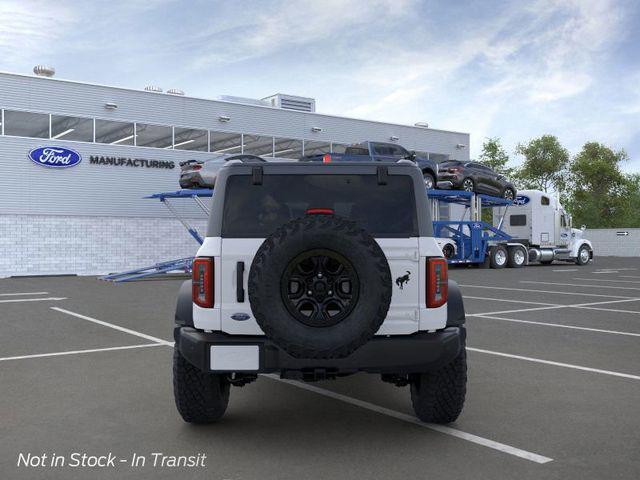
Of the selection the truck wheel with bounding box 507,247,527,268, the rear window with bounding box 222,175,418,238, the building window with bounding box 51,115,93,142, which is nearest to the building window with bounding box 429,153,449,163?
the truck wheel with bounding box 507,247,527,268

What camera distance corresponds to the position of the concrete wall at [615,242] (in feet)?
158

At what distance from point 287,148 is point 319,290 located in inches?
1151

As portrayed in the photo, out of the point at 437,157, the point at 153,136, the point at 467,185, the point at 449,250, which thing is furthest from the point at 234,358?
the point at 437,157

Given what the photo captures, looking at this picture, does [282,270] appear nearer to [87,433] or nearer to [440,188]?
[87,433]

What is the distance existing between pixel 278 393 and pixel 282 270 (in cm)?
215

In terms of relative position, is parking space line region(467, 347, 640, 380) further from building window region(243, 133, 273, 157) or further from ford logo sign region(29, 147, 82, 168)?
building window region(243, 133, 273, 157)

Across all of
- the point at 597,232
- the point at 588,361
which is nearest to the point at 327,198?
the point at 588,361

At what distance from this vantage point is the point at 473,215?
Result: 2814cm

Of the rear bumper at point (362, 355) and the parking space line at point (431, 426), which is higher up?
the rear bumper at point (362, 355)

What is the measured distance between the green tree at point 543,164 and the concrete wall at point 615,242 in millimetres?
20853

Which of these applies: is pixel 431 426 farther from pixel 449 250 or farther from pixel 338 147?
pixel 338 147

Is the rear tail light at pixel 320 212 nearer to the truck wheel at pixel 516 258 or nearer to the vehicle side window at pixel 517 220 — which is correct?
the truck wheel at pixel 516 258

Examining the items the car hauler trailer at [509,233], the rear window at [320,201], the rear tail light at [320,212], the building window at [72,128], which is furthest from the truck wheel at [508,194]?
the rear tail light at [320,212]

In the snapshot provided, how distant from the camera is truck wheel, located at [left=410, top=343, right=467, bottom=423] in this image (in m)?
4.81
